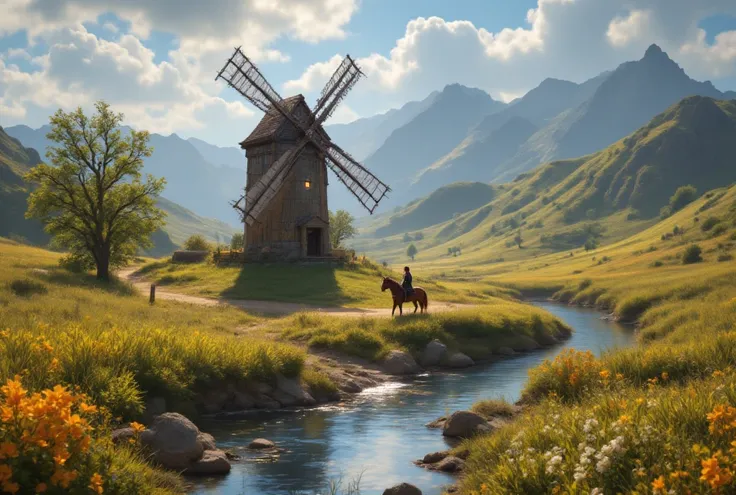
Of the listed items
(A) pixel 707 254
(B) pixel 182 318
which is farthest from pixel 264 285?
(A) pixel 707 254

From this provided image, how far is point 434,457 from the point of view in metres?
17.9

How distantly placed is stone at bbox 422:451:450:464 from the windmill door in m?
49.3

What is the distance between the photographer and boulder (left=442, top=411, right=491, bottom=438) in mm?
19922

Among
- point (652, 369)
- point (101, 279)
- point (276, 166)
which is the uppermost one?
point (276, 166)

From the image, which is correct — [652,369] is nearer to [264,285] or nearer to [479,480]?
[479,480]

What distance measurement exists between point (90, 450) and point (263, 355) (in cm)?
1494

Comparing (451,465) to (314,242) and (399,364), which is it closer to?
(399,364)

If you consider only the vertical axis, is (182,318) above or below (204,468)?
above

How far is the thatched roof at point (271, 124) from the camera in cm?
6356

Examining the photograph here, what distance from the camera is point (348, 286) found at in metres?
56.6

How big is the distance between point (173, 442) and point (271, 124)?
171 feet

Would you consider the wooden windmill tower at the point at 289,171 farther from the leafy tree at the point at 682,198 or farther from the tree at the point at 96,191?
the leafy tree at the point at 682,198

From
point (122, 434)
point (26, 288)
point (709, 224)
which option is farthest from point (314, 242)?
point (709, 224)

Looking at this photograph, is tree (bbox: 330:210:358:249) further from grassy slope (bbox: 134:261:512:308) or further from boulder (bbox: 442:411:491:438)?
boulder (bbox: 442:411:491:438)
